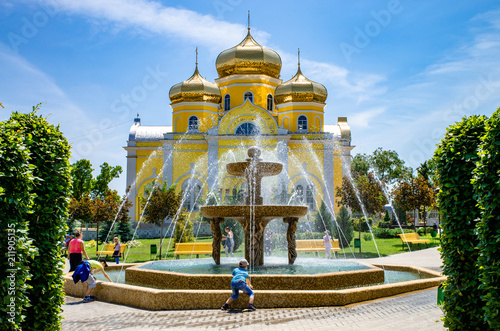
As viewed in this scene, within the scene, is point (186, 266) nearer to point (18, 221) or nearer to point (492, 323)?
point (18, 221)

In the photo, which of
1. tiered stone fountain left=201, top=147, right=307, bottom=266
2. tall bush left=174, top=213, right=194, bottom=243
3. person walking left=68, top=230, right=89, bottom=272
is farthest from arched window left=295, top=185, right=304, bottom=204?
person walking left=68, top=230, right=89, bottom=272

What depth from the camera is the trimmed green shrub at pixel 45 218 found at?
525 centimetres

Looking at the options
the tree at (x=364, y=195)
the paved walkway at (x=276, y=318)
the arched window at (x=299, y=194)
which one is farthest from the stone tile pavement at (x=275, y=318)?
the arched window at (x=299, y=194)

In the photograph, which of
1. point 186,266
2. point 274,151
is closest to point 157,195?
point 186,266

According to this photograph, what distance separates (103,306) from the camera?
8500mm

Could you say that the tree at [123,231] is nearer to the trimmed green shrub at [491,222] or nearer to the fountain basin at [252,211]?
the fountain basin at [252,211]

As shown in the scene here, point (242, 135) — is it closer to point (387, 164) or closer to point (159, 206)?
point (159, 206)

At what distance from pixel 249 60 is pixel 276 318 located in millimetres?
31790

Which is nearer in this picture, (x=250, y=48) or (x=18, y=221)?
(x=18, y=221)

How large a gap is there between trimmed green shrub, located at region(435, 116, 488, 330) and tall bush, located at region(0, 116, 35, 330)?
4.73 meters

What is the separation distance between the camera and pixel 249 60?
37.0 m

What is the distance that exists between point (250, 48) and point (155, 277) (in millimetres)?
30191

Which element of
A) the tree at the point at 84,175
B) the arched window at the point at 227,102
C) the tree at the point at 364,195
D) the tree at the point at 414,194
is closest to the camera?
the tree at the point at 364,195

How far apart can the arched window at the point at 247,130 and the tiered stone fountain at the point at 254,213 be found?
883 inches
